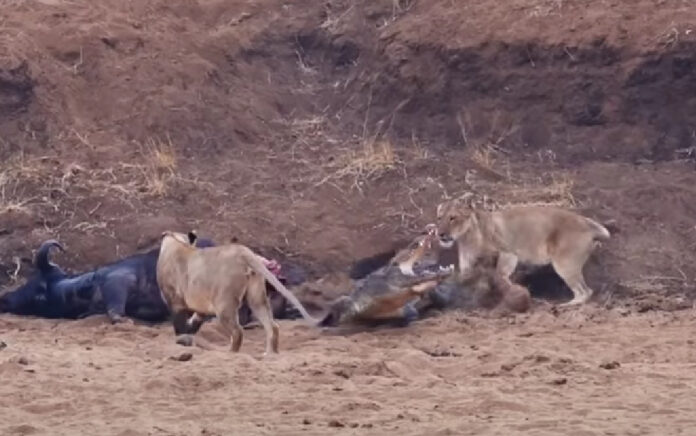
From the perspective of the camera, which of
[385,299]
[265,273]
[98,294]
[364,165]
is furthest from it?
[364,165]

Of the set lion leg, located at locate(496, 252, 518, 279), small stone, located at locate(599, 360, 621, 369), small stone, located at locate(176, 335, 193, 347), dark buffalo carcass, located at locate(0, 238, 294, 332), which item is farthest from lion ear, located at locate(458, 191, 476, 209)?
small stone, located at locate(599, 360, 621, 369)

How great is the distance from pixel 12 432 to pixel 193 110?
9.03 m

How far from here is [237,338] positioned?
11672mm

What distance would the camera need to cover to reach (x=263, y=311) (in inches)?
463

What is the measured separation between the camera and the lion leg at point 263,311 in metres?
11.7

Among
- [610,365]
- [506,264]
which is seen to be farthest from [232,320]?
[506,264]

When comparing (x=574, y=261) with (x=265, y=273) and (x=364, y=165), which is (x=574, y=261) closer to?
(x=364, y=165)

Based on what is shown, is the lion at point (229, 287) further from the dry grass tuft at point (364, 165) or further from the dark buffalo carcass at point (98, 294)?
A: the dry grass tuft at point (364, 165)

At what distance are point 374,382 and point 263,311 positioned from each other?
5.89 feet

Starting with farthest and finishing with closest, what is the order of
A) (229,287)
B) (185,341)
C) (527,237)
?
1. (527,237)
2. (185,341)
3. (229,287)

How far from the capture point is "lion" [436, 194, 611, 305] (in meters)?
14.2

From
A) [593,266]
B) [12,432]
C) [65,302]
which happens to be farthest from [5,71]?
[12,432]

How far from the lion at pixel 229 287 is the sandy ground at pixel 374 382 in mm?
251

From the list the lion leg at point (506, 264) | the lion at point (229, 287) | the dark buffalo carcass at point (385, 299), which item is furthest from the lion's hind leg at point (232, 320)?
the lion leg at point (506, 264)
